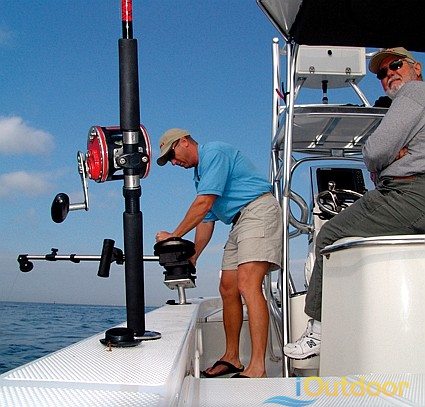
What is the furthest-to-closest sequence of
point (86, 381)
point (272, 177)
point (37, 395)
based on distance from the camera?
point (272, 177), point (86, 381), point (37, 395)

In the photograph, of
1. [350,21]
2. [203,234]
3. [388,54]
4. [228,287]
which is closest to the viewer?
[388,54]

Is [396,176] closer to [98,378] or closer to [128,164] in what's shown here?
[128,164]

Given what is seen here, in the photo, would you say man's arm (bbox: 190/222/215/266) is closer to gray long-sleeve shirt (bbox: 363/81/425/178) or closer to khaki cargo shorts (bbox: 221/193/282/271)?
khaki cargo shorts (bbox: 221/193/282/271)

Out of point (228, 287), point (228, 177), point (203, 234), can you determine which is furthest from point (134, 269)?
point (203, 234)

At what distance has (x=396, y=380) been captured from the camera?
1606 mm

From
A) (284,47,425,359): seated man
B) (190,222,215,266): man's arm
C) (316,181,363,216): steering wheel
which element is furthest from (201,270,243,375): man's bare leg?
(284,47,425,359): seated man

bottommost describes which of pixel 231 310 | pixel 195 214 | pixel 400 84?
pixel 231 310

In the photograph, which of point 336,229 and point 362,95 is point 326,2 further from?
point 362,95

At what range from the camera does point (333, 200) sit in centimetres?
344

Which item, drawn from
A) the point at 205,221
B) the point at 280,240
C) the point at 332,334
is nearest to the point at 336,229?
the point at 332,334

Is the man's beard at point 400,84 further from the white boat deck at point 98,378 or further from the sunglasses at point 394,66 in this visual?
the white boat deck at point 98,378

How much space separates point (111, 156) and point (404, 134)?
1205 millimetres

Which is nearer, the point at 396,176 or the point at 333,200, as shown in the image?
the point at 396,176

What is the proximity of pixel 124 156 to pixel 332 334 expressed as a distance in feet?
3.87
